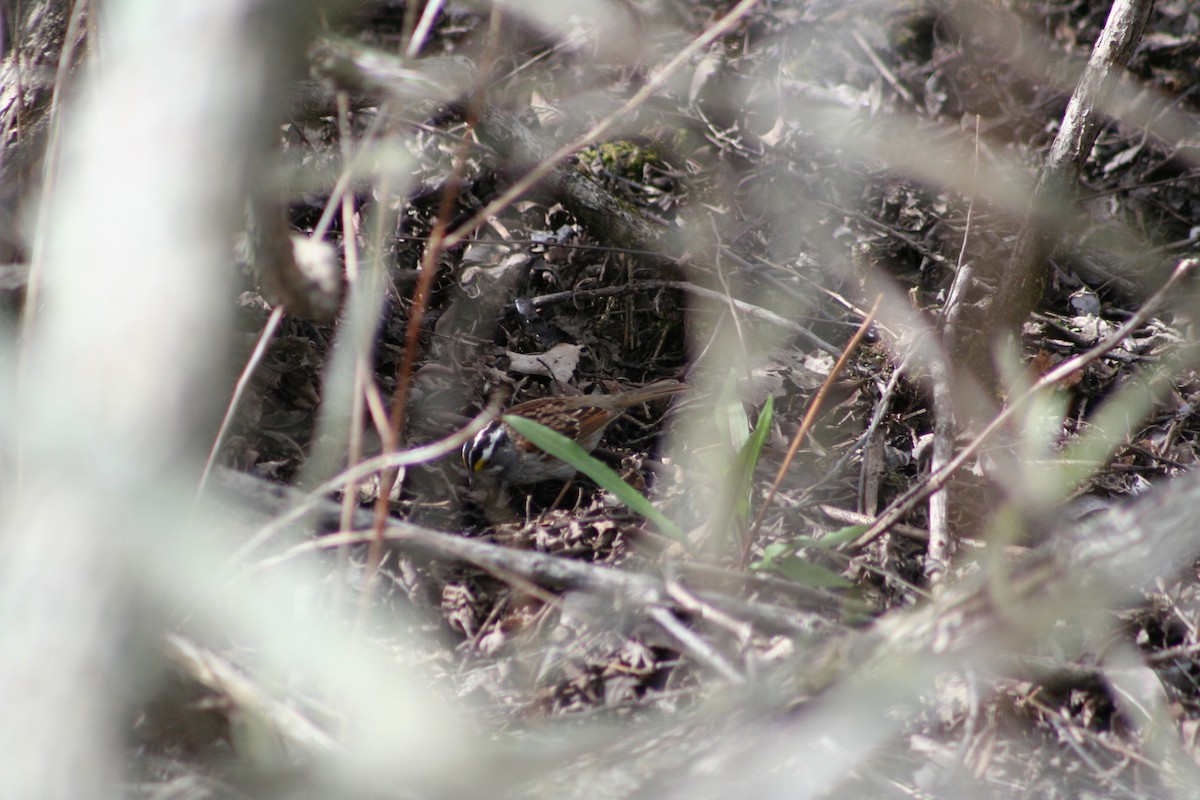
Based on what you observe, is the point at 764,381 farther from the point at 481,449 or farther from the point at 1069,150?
the point at 1069,150

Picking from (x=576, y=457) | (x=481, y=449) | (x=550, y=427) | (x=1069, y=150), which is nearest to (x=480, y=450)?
(x=481, y=449)

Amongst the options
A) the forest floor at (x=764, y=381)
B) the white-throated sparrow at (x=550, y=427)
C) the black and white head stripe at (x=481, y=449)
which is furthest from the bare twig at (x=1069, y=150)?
the black and white head stripe at (x=481, y=449)

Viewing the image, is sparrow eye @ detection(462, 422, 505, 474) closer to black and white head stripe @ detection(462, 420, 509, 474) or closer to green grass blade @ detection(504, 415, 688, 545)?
black and white head stripe @ detection(462, 420, 509, 474)

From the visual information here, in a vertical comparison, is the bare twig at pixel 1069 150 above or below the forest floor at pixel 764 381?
above

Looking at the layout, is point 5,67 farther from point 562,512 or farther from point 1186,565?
point 1186,565

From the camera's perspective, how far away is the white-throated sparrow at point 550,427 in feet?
12.4

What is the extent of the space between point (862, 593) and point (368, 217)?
3084 mm

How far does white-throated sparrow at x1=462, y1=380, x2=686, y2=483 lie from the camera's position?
148 inches

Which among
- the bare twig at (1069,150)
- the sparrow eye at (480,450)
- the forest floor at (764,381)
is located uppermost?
the bare twig at (1069,150)

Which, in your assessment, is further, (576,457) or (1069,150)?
(1069,150)

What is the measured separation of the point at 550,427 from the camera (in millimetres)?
3938

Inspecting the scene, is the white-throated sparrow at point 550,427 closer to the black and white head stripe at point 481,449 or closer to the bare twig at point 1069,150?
the black and white head stripe at point 481,449

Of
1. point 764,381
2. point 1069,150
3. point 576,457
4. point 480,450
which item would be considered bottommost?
point 480,450

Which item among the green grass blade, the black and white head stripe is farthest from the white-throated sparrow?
the green grass blade
